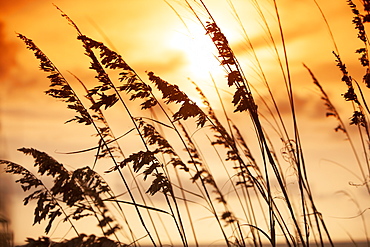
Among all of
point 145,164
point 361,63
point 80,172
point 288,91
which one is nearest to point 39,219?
point 80,172

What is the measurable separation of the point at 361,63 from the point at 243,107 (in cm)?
104

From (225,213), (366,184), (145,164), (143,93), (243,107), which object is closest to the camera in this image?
(243,107)

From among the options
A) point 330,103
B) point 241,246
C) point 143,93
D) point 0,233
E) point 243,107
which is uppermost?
point 330,103

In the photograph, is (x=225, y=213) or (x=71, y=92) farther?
(x=225, y=213)

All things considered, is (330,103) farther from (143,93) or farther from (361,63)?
(143,93)

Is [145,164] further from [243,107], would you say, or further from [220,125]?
[220,125]

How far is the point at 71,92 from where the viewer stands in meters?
3.16

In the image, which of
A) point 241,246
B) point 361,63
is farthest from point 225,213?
point 361,63

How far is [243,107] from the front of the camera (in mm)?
2555

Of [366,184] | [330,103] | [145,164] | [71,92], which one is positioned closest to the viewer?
[145,164]

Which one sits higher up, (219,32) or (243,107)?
(219,32)

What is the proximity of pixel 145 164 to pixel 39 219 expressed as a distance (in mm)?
627

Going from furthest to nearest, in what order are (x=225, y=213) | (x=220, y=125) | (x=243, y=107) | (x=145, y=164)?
(x=225, y=213) < (x=220, y=125) < (x=145, y=164) < (x=243, y=107)

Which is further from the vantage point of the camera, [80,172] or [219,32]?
[80,172]
